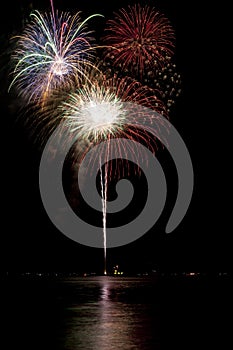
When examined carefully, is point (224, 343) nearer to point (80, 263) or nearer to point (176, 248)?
point (176, 248)

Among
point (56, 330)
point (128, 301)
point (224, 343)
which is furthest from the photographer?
point (128, 301)

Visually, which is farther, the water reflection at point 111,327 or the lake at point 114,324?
the lake at point 114,324

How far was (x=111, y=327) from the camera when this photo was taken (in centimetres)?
1560

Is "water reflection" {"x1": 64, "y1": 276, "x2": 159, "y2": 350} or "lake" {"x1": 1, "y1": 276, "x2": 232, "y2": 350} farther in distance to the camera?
"lake" {"x1": 1, "y1": 276, "x2": 232, "y2": 350}

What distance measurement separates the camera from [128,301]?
25.4 meters

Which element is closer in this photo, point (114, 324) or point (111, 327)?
point (111, 327)

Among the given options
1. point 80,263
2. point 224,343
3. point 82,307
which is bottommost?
point 224,343

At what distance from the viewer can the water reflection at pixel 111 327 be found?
12593mm

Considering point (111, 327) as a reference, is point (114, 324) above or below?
above

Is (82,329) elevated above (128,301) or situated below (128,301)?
below

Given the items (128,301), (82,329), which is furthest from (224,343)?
(128,301)

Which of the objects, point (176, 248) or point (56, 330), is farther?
point (176, 248)

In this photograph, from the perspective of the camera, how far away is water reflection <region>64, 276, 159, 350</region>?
41.3 feet

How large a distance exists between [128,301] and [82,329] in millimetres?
10444
